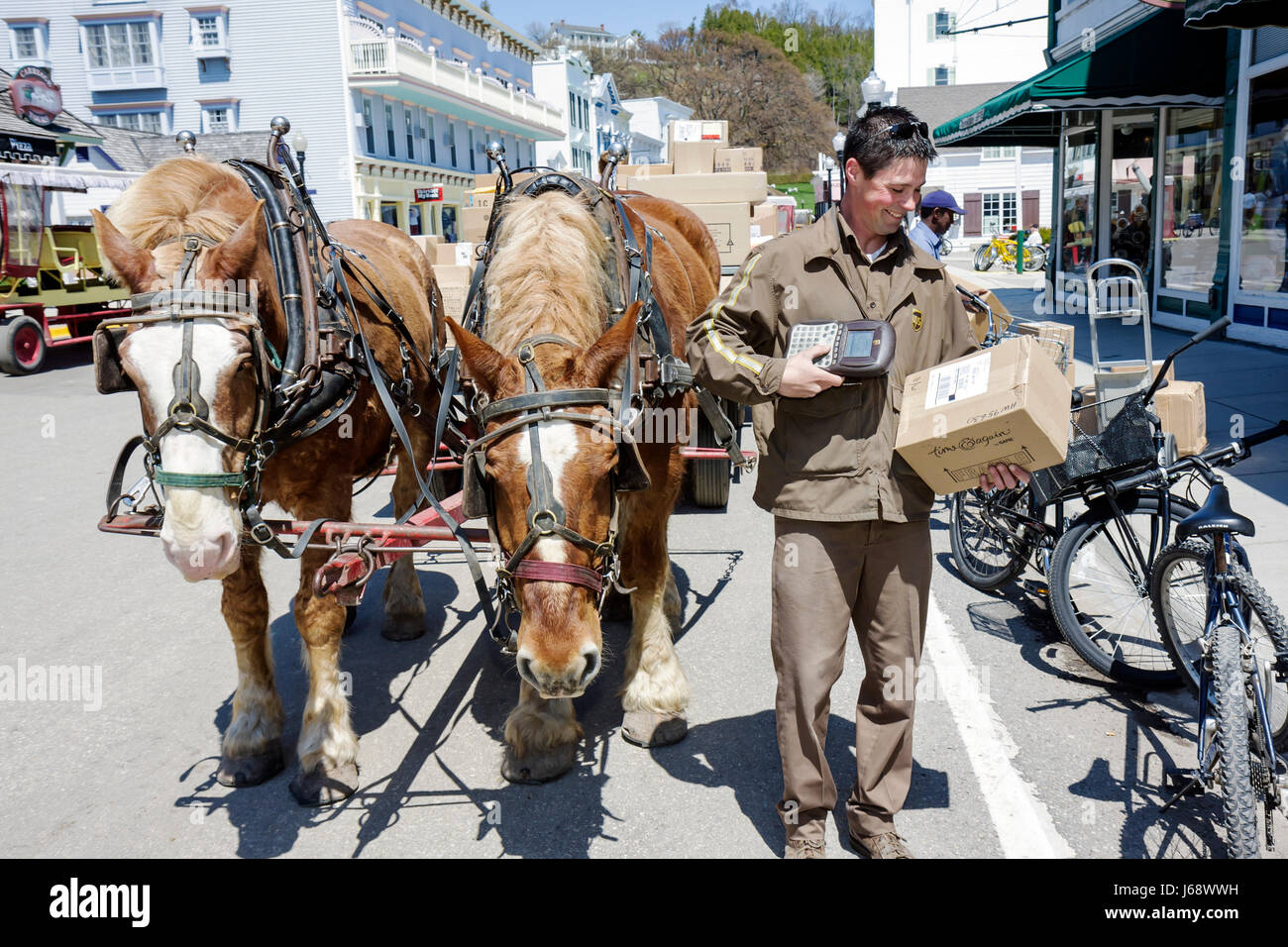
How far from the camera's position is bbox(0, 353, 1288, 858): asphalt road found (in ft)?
11.2

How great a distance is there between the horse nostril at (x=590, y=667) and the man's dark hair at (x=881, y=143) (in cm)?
167

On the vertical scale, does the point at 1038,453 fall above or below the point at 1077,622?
above

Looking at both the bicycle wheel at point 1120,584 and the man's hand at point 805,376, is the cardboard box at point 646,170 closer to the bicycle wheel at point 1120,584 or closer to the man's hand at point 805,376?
the bicycle wheel at point 1120,584

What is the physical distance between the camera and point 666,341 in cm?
391

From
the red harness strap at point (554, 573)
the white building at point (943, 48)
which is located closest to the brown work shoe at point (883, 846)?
the red harness strap at point (554, 573)

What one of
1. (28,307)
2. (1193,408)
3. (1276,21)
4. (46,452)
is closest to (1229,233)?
(1276,21)

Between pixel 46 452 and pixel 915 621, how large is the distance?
35.4 ft

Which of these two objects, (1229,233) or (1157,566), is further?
(1229,233)

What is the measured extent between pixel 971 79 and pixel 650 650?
194ft

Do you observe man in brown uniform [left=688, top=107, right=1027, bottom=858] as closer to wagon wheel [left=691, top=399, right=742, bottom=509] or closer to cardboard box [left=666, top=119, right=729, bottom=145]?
wagon wheel [left=691, top=399, right=742, bottom=509]

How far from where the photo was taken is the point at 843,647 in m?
3.15

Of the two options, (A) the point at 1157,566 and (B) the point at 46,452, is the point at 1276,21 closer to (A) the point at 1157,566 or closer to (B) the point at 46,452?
(A) the point at 1157,566

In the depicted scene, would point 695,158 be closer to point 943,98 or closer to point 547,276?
point 547,276

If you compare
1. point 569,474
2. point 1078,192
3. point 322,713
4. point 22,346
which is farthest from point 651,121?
point 569,474
